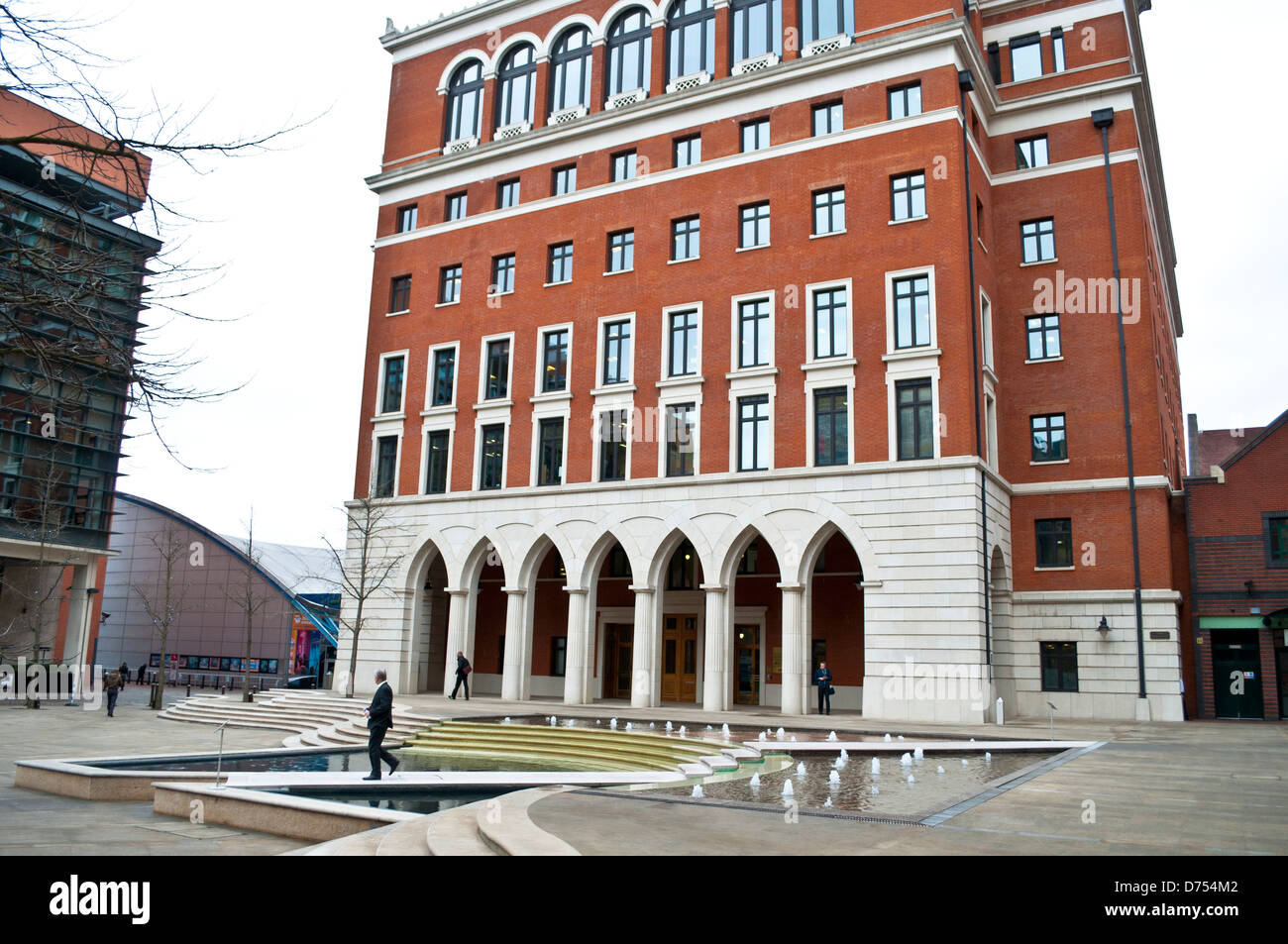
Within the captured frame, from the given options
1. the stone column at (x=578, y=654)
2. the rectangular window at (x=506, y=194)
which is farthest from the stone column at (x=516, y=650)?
the rectangular window at (x=506, y=194)

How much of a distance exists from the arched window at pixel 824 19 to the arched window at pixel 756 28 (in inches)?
19.0

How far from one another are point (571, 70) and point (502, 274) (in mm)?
8636

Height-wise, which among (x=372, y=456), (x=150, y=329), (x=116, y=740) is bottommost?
(x=116, y=740)

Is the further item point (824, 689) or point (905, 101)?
point (905, 101)

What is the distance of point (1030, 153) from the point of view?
111 feet

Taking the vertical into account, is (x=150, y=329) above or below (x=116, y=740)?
above

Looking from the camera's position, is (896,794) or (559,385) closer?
(896,794)

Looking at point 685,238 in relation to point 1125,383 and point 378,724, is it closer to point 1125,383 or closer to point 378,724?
point 1125,383

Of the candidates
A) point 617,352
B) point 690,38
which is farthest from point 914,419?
point 690,38

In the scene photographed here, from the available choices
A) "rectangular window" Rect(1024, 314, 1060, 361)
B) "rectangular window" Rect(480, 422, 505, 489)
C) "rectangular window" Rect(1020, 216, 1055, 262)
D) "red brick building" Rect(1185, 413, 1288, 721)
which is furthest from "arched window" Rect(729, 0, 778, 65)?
"red brick building" Rect(1185, 413, 1288, 721)

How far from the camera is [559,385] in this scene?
3569cm
